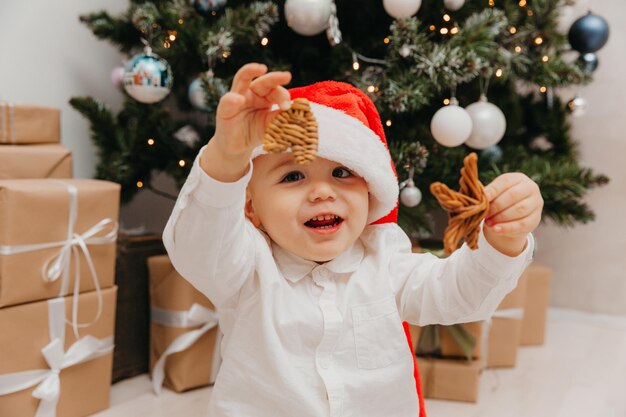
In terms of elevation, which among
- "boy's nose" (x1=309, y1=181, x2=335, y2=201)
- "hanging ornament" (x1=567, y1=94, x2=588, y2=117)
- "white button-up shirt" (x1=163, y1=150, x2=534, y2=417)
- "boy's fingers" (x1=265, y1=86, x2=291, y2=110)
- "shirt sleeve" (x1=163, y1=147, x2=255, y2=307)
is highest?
"hanging ornament" (x1=567, y1=94, x2=588, y2=117)

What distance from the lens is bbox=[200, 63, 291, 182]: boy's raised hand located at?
0.58 m

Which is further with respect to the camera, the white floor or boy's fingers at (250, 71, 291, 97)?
the white floor

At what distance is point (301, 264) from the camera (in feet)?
2.60

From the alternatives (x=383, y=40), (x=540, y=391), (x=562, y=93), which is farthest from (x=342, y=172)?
(x=562, y=93)

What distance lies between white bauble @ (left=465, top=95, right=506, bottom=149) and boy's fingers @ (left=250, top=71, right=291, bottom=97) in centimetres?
64

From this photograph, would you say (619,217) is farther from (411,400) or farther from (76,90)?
(76,90)

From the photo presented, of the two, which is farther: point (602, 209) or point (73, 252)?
point (602, 209)

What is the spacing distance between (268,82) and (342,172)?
8.5 inches

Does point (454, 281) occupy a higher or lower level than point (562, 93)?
lower

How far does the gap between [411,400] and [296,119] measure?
1.50 feet

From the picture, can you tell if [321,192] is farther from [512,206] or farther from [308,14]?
[308,14]

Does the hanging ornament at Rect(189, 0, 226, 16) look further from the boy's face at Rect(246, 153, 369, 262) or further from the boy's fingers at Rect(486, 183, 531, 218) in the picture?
the boy's fingers at Rect(486, 183, 531, 218)

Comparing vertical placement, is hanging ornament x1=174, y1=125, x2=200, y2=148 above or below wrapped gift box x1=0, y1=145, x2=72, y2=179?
above

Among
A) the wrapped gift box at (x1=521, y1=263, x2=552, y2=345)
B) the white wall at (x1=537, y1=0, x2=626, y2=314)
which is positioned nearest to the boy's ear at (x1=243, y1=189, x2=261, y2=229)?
the wrapped gift box at (x1=521, y1=263, x2=552, y2=345)
